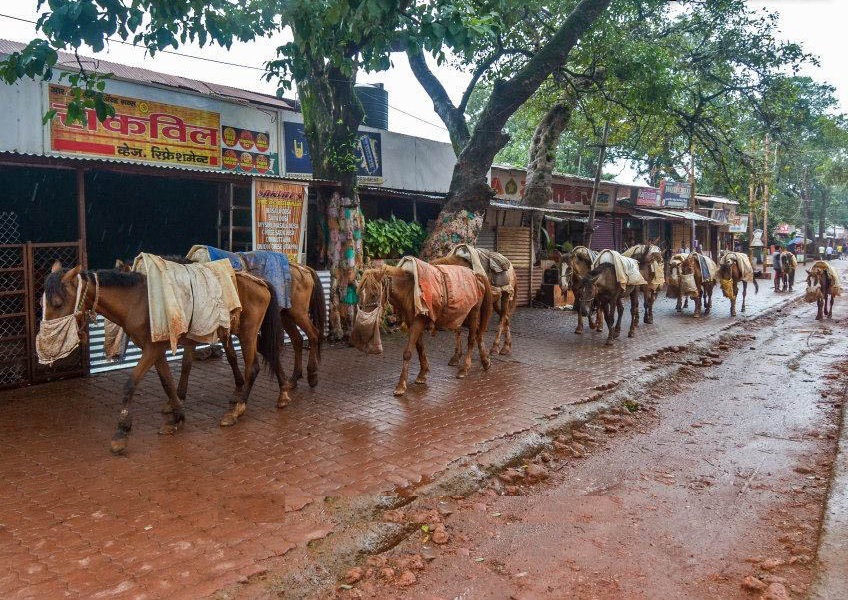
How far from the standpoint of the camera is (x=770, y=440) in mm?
6305

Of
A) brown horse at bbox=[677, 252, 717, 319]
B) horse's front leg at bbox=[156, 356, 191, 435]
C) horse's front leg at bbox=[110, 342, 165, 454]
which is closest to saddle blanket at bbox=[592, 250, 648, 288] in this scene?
brown horse at bbox=[677, 252, 717, 319]

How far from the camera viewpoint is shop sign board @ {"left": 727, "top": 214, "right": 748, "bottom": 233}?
34.9 m

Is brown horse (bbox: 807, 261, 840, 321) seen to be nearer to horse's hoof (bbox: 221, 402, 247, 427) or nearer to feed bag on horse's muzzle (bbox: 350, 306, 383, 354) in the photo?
feed bag on horse's muzzle (bbox: 350, 306, 383, 354)

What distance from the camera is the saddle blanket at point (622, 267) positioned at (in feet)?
37.6

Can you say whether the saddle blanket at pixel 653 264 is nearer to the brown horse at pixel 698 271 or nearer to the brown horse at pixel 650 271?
the brown horse at pixel 650 271

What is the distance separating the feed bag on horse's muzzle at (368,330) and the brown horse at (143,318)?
932mm

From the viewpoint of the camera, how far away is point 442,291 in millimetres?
7754

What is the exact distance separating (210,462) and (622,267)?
8678 mm

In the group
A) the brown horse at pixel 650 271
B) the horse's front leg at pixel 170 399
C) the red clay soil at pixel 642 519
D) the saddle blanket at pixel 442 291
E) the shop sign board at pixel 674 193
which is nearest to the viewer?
the red clay soil at pixel 642 519

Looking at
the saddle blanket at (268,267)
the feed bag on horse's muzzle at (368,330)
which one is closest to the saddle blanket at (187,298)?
the saddle blanket at (268,267)

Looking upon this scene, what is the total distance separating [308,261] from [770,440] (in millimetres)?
8610

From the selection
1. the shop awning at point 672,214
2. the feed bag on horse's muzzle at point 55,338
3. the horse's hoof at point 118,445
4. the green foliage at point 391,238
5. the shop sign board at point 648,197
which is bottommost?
the horse's hoof at point 118,445

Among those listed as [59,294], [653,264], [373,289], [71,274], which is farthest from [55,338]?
[653,264]

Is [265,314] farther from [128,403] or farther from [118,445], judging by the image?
[118,445]
